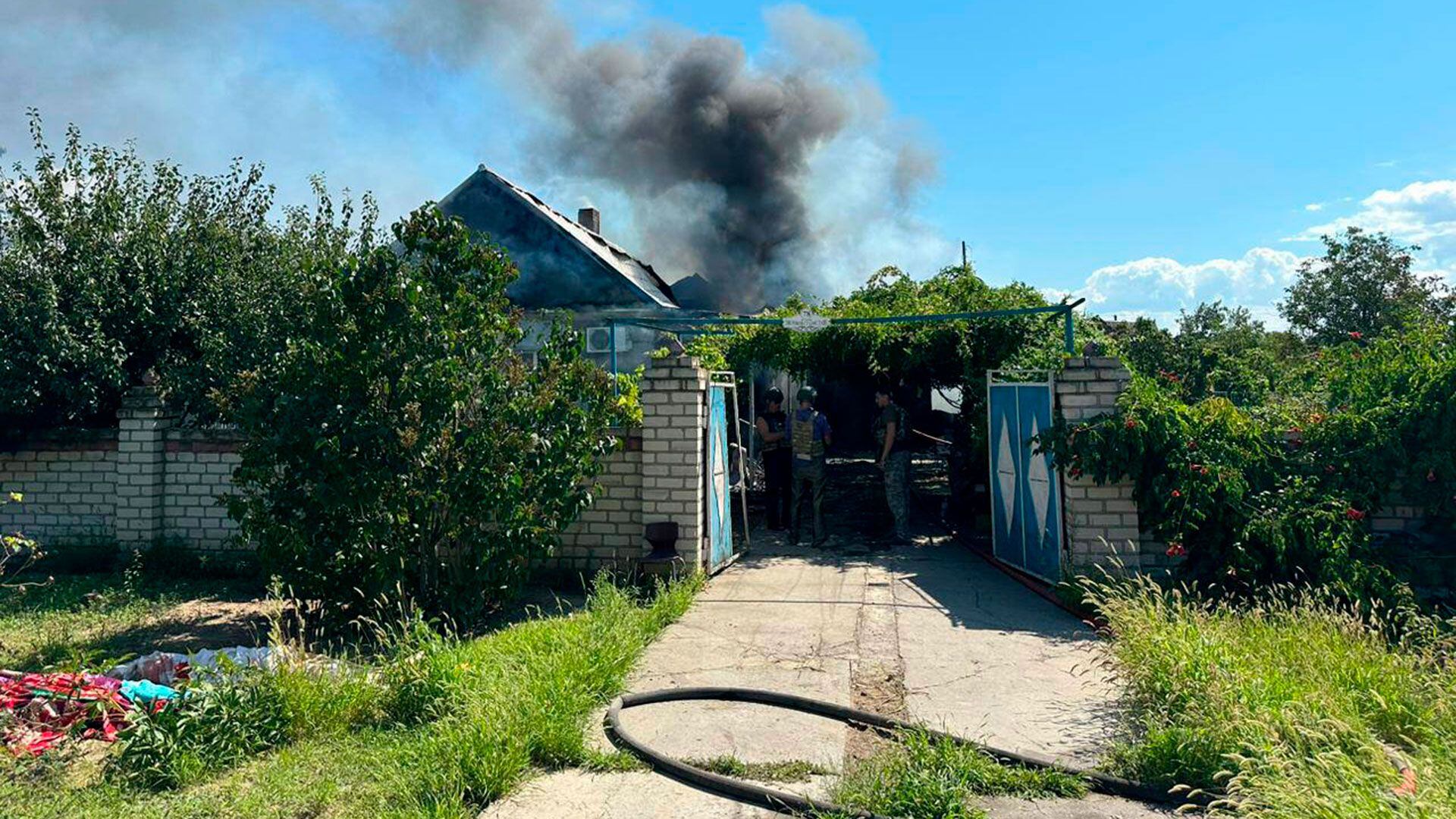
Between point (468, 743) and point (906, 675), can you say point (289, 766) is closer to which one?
point (468, 743)

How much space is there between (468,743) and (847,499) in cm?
948

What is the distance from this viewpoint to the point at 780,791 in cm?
375

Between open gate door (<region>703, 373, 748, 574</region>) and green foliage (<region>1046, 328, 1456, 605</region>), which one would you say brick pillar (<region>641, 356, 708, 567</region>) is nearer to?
open gate door (<region>703, 373, 748, 574</region>)

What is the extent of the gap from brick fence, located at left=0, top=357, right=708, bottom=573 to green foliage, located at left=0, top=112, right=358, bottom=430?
388 mm

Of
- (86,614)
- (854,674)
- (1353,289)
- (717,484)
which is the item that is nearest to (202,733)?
(854,674)

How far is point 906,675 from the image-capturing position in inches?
214

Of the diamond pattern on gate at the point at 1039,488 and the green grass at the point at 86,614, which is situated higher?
the diamond pattern on gate at the point at 1039,488

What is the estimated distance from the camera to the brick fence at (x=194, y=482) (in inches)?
307

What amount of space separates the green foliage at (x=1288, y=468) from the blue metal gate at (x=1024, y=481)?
0.49 metres

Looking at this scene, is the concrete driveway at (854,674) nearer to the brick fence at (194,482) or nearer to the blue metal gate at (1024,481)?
the blue metal gate at (1024,481)

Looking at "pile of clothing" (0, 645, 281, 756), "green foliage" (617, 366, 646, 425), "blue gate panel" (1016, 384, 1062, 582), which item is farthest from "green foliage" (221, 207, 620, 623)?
"blue gate panel" (1016, 384, 1062, 582)

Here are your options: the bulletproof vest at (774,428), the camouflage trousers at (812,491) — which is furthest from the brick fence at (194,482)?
the bulletproof vest at (774,428)

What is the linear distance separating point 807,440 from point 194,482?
631 centimetres

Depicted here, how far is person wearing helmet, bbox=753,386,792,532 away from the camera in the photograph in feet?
35.2
